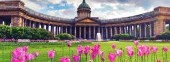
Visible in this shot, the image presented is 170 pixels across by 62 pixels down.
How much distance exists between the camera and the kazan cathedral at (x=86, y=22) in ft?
299

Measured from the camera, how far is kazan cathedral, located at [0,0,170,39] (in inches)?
3593

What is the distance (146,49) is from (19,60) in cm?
368

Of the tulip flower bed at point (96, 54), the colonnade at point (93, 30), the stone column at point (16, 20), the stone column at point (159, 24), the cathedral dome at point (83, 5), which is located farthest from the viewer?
the cathedral dome at point (83, 5)

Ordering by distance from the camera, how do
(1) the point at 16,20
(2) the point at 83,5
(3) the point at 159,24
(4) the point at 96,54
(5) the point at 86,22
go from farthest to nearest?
(2) the point at 83,5 → (5) the point at 86,22 → (3) the point at 159,24 → (1) the point at 16,20 → (4) the point at 96,54

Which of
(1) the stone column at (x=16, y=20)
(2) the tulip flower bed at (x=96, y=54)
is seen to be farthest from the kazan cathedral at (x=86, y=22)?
(2) the tulip flower bed at (x=96, y=54)

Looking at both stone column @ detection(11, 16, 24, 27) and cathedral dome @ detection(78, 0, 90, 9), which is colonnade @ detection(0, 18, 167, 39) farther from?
stone column @ detection(11, 16, 24, 27)

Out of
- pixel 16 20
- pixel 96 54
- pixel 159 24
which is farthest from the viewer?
pixel 159 24

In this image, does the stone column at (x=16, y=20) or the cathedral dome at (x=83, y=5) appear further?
the cathedral dome at (x=83, y=5)

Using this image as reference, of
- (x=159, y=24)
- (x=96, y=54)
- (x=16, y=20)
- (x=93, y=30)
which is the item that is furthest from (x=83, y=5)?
(x=96, y=54)

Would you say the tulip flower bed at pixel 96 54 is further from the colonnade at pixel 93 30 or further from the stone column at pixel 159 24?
the colonnade at pixel 93 30

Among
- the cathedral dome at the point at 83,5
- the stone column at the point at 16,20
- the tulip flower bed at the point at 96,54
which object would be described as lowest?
the stone column at the point at 16,20

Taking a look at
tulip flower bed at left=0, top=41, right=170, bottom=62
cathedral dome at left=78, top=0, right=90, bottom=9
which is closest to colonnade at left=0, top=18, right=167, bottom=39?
cathedral dome at left=78, top=0, right=90, bottom=9

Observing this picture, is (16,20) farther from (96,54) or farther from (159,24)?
(96,54)

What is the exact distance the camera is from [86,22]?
13600 centimetres
